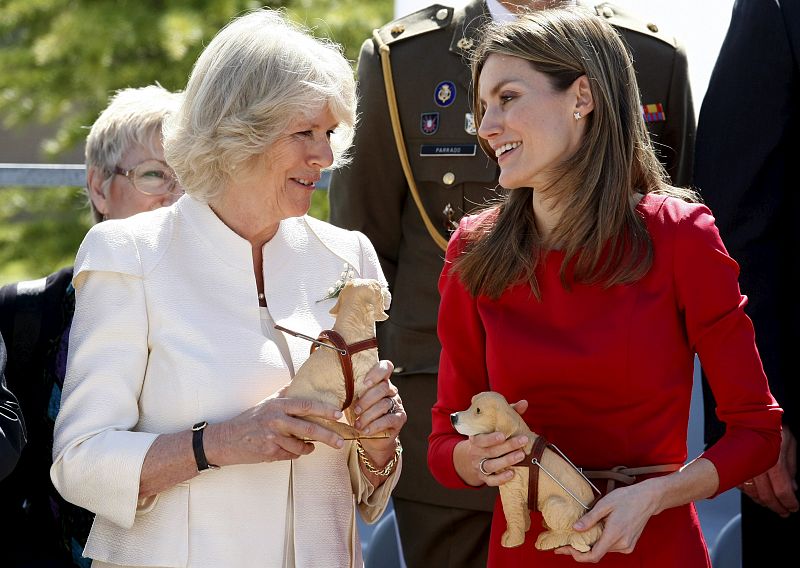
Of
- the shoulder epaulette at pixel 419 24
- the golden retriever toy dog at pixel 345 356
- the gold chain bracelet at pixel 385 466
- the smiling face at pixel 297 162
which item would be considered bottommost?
the gold chain bracelet at pixel 385 466

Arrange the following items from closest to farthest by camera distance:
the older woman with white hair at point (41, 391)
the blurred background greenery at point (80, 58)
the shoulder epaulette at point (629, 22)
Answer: the older woman with white hair at point (41, 391) → the shoulder epaulette at point (629, 22) → the blurred background greenery at point (80, 58)

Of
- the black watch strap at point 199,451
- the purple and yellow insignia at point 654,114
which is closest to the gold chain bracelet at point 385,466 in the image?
the black watch strap at point 199,451

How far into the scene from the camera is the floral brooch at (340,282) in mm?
2929

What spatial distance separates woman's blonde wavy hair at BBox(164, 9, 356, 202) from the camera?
2906mm

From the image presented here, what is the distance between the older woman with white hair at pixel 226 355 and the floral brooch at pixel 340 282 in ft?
0.14

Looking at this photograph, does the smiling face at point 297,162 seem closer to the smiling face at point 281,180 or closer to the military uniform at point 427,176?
the smiling face at point 281,180

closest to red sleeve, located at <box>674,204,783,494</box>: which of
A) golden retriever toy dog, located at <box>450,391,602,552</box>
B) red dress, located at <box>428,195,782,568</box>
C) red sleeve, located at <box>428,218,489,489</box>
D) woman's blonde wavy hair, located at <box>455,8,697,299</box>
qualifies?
red dress, located at <box>428,195,782,568</box>

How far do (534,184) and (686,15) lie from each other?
173cm

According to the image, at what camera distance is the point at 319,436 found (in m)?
2.64

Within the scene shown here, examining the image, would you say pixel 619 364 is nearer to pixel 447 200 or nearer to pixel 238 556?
pixel 238 556

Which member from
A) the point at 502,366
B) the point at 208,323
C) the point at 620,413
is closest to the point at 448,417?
the point at 502,366

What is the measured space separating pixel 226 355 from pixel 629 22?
1774 millimetres

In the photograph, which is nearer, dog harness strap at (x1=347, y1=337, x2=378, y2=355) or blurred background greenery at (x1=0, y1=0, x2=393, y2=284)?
dog harness strap at (x1=347, y1=337, x2=378, y2=355)

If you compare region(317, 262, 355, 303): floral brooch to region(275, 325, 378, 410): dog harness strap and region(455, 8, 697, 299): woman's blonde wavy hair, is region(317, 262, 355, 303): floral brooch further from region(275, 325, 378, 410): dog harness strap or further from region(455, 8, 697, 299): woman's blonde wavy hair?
region(455, 8, 697, 299): woman's blonde wavy hair
